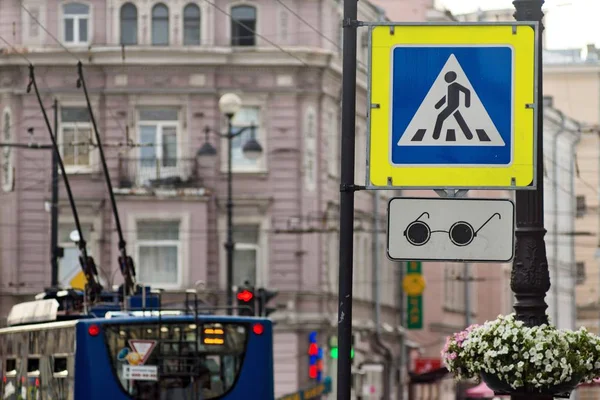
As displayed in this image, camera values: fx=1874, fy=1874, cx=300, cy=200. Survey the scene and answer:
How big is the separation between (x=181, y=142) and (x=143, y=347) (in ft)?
78.0

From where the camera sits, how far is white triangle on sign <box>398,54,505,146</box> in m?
9.05

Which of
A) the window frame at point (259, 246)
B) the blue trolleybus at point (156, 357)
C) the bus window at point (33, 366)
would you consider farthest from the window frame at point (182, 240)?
the blue trolleybus at point (156, 357)

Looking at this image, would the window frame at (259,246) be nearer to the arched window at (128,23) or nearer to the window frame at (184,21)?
the window frame at (184,21)

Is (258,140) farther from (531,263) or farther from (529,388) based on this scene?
(529,388)

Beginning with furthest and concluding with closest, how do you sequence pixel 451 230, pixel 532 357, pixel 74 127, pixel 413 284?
pixel 413 284 < pixel 74 127 < pixel 532 357 < pixel 451 230

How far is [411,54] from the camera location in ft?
30.3

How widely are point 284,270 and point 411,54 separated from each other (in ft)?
117

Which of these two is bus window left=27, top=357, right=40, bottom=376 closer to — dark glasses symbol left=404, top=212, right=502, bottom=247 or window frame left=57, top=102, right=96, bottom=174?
dark glasses symbol left=404, top=212, right=502, bottom=247

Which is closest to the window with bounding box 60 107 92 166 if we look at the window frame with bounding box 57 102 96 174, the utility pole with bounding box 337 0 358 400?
the window frame with bounding box 57 102 96 174

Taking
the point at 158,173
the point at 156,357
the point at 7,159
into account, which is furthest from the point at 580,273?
the point at 156,357

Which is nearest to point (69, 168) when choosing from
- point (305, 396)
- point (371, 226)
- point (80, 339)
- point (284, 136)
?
point (284, 136)

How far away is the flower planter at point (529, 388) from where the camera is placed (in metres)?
13.0

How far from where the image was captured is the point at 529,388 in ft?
42.8

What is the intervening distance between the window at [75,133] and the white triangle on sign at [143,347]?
22.8m
